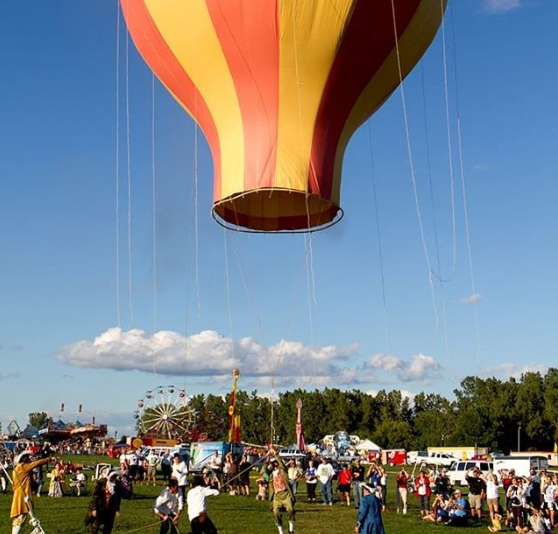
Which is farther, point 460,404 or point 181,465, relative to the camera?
point 460,404

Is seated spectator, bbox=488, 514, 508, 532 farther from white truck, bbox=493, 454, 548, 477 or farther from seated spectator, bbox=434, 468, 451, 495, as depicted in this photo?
white truck, bbox=493, 454, 548, 477

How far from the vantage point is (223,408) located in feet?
409

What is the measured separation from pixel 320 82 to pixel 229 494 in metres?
15.8

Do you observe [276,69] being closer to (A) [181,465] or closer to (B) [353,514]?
(A) [181,465]

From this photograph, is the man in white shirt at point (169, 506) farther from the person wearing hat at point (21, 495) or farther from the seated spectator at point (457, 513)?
the seated spectator at point (457, 513)

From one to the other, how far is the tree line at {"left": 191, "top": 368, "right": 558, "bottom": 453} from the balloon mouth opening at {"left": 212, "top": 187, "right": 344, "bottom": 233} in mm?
54872

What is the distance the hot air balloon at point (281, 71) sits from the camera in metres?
13.7

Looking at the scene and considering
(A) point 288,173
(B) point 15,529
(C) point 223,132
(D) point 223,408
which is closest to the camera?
Result: (B) point 15,529

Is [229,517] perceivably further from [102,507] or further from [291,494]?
[102,507]

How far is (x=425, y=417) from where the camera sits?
9300 centimetres

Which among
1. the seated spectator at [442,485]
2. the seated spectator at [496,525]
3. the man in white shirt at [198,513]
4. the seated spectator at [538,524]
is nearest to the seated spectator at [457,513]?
the seated spectator at [496,525]

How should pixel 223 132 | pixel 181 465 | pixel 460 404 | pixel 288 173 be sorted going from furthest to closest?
1. pixel 460 404
2. pixel 181 465
3. pixel 223 132
4. pixel 288 173

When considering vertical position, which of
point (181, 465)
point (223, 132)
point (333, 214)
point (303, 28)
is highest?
point (303, 28)

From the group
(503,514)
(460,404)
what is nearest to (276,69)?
(503,514)
